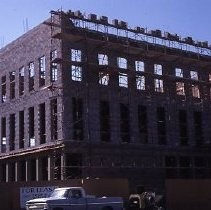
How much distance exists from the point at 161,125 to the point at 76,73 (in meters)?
8.61

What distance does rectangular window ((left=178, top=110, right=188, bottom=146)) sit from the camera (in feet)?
135

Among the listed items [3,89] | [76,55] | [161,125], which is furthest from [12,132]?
[161,125]

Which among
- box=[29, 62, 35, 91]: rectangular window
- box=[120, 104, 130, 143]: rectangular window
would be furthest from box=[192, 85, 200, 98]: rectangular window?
box=[29, 62, 35, 91]: rectangular window

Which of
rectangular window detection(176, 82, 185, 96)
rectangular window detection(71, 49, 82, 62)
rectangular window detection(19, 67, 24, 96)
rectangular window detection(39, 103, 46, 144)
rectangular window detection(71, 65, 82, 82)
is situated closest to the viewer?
rectangular window detection(71, 65, 82, 82)

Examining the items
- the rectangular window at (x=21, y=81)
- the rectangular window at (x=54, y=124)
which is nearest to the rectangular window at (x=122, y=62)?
the rectangular window at (x=54, y=124)

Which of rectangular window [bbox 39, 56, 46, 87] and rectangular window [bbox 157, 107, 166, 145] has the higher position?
rectangular window [bbox 39, 56, 46, 87]

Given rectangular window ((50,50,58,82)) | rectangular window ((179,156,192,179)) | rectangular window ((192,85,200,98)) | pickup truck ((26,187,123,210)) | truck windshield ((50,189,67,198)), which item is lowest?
pickup truck ((26,187,123,210))

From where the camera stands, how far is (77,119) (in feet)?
116

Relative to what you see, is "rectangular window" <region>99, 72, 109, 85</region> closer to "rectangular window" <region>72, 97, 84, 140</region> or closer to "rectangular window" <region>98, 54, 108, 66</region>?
"rectangular window" <region>98, 54, 108, 66</region>

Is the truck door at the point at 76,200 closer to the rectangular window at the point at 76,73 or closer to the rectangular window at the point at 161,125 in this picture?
the rectangular window at the point at 76,73

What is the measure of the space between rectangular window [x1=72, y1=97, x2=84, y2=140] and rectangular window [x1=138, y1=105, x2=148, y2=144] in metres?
5.44

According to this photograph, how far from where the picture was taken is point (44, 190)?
29.8 m

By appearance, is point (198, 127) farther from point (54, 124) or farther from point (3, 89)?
point (3, 89)

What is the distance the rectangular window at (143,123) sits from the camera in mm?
38594
